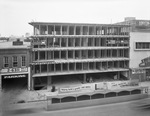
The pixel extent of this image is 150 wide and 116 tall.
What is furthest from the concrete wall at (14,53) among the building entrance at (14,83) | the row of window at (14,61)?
the building entrance at (14,83)

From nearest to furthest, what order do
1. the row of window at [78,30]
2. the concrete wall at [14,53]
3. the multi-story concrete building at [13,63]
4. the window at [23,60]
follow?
1. the multi-story concrete building at [13,63]
2. the concrete wall at [14,53]
3. the window at [23,60]
4. the row of window at [78,30]

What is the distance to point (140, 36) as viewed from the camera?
1064 inches

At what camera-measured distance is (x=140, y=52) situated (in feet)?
90.1

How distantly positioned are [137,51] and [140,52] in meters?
0.53

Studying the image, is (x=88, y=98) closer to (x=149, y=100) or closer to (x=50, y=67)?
(x=149, y=100)

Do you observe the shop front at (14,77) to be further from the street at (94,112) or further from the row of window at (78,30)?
the street at (94,112)

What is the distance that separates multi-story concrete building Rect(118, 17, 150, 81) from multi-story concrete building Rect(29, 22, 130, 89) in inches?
37.2

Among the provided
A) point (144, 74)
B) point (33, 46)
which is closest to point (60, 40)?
point (33, 46)

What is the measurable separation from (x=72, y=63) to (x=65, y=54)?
1.84 metres

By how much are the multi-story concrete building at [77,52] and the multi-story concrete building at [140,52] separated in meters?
0.94

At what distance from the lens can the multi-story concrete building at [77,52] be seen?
23.7 meters

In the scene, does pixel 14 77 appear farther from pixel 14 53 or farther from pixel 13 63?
pixel 14 53

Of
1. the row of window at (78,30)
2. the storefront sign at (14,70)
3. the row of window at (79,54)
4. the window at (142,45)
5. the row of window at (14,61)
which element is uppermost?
the row of window at (78,30)

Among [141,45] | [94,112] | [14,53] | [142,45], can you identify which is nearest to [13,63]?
[14,53]
